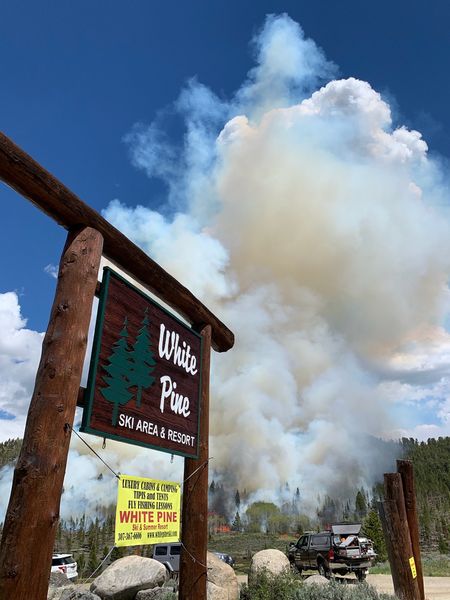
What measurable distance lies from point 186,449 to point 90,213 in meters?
2.65

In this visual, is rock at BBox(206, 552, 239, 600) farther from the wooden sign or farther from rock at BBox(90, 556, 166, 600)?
the wooden sign

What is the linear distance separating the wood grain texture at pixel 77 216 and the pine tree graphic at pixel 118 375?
2.60ft

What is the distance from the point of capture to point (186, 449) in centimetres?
512

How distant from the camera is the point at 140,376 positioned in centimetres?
436

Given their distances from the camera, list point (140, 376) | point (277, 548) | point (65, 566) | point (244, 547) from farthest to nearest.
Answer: point (244, 547) → point (277, 548) → point (65, 566) → point (140, 376)

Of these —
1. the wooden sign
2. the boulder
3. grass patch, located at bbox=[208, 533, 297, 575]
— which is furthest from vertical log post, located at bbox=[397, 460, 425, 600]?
grass patch, located at bbox=[208, 533, 297, 575]

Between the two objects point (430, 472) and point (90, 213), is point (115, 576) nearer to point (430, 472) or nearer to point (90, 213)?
point (90, 213)

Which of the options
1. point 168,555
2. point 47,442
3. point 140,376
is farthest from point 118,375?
point 168,555

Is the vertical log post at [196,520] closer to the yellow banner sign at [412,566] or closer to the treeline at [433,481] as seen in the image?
the yellow banner sign at [412,566]

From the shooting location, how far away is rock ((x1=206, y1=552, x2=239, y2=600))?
41.9 feet

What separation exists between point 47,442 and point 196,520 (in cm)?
280

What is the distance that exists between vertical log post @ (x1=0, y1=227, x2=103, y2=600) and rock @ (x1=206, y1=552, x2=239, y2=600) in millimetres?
11397

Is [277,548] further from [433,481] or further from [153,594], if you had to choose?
[433,481]

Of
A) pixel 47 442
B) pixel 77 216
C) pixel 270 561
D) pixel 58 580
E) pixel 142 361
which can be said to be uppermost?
pixel 77 216
